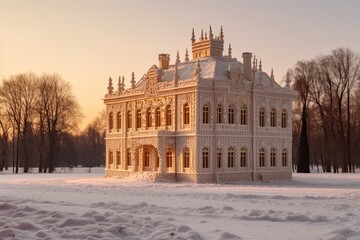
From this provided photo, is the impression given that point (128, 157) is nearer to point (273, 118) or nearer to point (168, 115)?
point (168, 115)

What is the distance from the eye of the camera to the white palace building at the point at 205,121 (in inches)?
1597

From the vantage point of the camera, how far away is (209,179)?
132 feet

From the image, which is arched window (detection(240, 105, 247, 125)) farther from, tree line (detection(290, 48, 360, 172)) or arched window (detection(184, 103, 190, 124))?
tree line (detection(290, 48, 360, 172))

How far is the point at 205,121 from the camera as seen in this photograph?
40.7 meters

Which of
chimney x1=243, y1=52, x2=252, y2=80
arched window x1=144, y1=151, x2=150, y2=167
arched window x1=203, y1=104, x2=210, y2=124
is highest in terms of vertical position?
chimney x1=243, y1=52, x2=252, y2=80

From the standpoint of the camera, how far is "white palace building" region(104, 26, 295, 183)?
133 feet

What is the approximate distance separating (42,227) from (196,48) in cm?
3660

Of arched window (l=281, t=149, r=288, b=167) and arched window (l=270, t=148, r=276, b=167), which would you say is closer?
arched window (l=270, t=148, r=276, b=167)

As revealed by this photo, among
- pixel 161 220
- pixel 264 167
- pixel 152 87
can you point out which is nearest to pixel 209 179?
pixel 264 167

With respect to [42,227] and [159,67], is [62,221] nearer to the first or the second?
[42,227]

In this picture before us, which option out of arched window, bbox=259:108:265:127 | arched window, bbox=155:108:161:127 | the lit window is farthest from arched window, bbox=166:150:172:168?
the lit window

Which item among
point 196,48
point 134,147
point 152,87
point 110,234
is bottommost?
point 110,234

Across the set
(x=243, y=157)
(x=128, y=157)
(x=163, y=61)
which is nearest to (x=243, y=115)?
(x=243, y=157)

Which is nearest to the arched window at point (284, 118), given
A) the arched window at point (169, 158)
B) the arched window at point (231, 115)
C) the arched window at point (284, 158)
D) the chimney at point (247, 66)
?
the arched window at point (284, 158)
